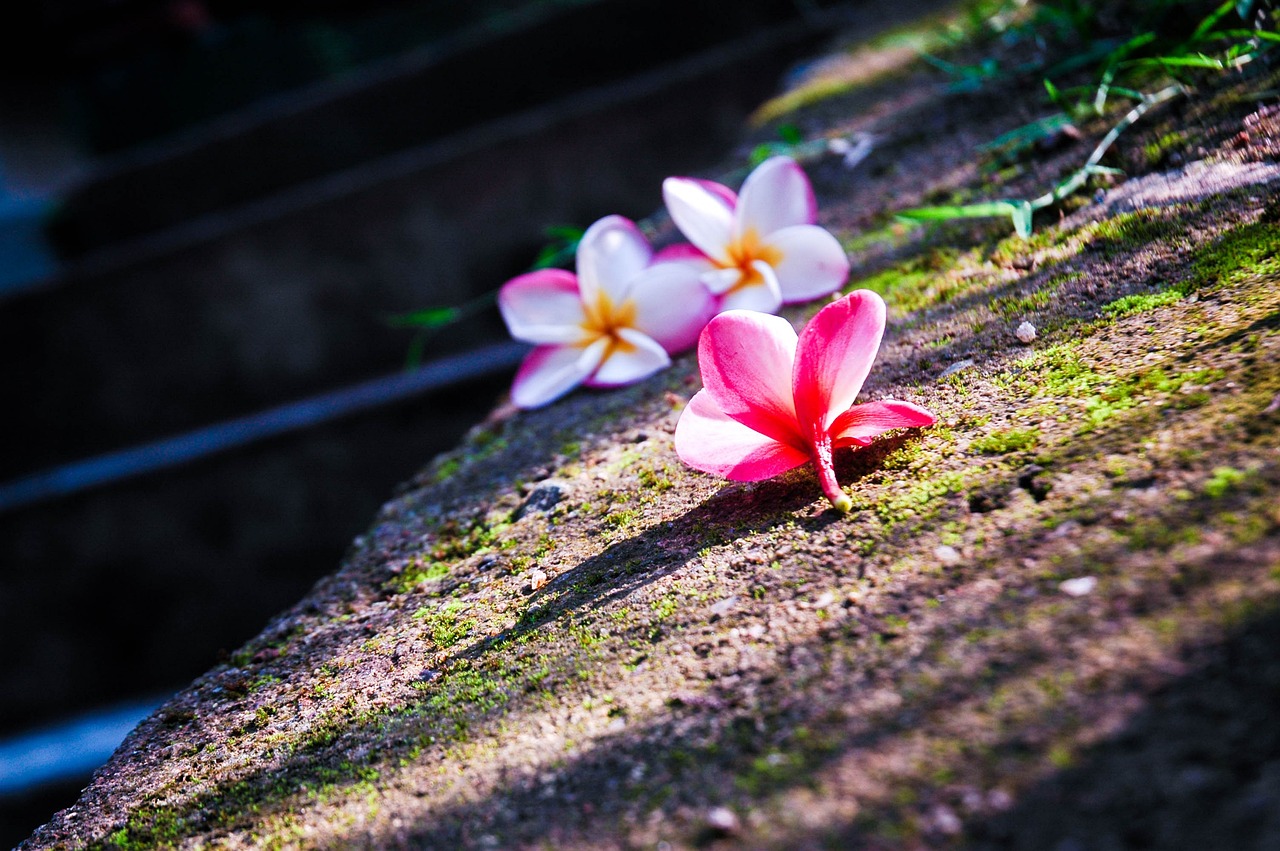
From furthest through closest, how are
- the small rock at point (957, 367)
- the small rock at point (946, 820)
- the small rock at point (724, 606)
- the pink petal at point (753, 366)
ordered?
the small rock at point (957, 367)
the pink petal at point (753, 366)
the small rock at point (724, 606)
the small rock at point (946, 820)

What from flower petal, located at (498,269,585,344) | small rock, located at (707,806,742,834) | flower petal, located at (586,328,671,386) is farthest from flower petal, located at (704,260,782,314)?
small rock, located at (707,806,742,834)

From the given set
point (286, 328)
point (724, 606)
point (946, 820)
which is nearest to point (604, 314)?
point (724, 606)

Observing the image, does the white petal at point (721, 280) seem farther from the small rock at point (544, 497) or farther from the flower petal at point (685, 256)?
the small rock at point (544, 497)

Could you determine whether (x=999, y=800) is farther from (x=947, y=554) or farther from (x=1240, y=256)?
(x=1240, y=256)

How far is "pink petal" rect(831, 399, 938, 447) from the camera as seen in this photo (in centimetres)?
85

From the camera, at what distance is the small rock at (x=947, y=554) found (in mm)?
698

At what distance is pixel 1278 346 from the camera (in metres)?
0.75

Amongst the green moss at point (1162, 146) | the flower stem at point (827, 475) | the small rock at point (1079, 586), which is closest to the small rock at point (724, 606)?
the flower stem at point (827, 475)

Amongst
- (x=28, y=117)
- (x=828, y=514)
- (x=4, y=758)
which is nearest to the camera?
(x=828, y=514)

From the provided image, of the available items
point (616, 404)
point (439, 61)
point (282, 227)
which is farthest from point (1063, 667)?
point (439, 61)

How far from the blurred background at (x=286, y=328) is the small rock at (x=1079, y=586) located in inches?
116

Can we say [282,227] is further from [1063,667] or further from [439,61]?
[1063,667]

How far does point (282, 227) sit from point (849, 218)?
9.15 feet

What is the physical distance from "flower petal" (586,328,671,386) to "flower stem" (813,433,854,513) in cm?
42
